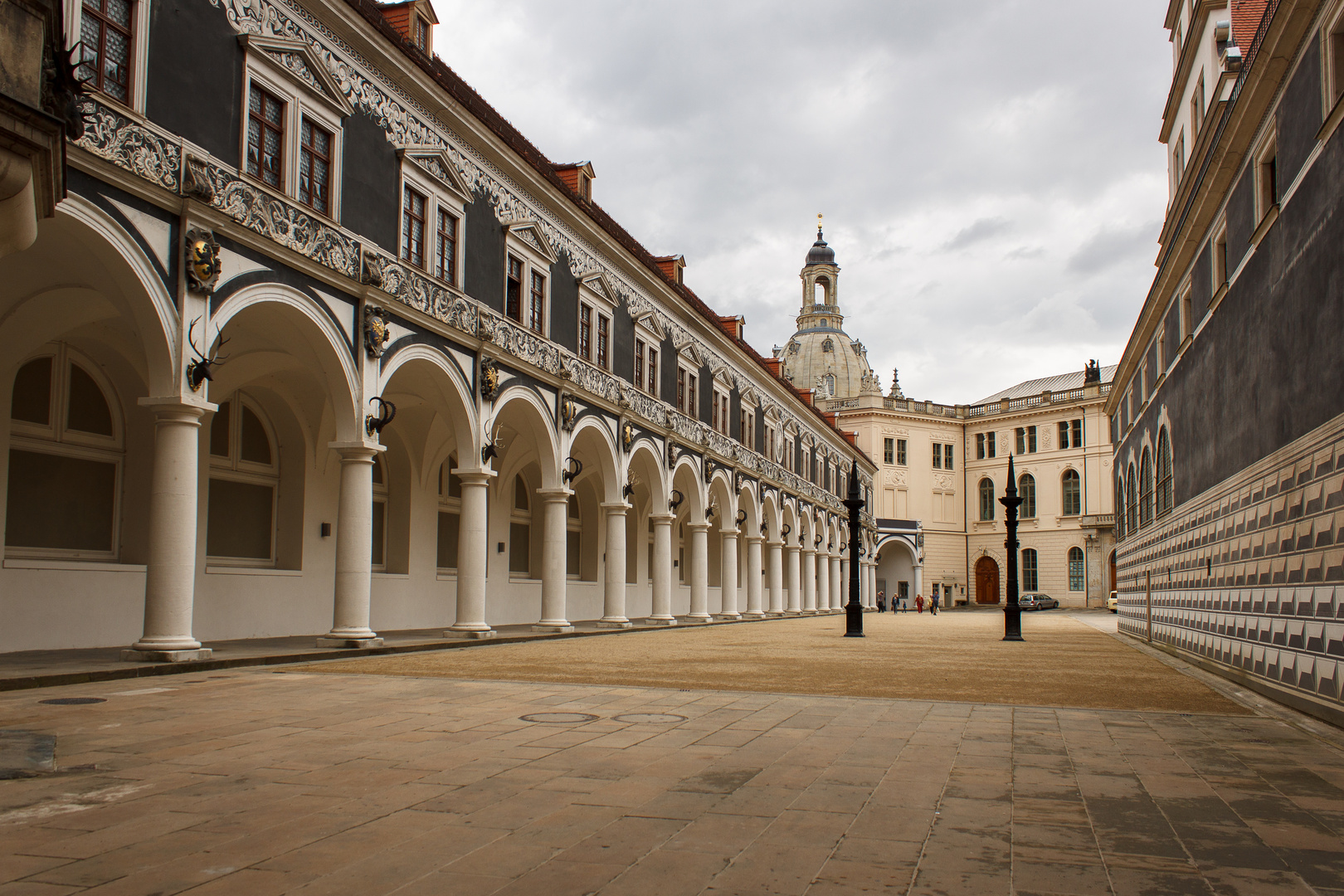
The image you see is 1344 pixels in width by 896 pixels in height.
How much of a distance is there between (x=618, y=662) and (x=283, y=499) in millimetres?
8542

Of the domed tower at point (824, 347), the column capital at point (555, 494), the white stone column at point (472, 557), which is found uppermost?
the domed tower at point (824, 347)

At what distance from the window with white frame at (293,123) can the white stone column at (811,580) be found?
1480 inches

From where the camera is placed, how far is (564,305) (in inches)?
972

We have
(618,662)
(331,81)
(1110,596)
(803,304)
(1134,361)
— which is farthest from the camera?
(803,304)

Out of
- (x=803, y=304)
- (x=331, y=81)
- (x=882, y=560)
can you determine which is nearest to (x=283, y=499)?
(x=331, y=81)

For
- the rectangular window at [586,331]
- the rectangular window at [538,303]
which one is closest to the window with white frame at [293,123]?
the rectangular window at [538,303]

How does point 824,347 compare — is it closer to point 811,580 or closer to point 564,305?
point 811,580

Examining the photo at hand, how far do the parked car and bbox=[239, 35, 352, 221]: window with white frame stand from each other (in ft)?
198

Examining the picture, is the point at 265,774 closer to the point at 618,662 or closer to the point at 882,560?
the point at 618,662

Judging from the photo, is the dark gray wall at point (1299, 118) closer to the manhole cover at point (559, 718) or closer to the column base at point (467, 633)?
the manhole cover at point (559, 718)

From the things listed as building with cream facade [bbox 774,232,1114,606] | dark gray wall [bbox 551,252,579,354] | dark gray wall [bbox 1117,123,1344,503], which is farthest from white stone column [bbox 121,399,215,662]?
building with cream facade [bbox 774,232,1114,606]

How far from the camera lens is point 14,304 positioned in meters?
14.1

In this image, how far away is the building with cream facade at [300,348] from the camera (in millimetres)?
12773

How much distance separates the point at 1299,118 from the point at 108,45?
44.0ft
